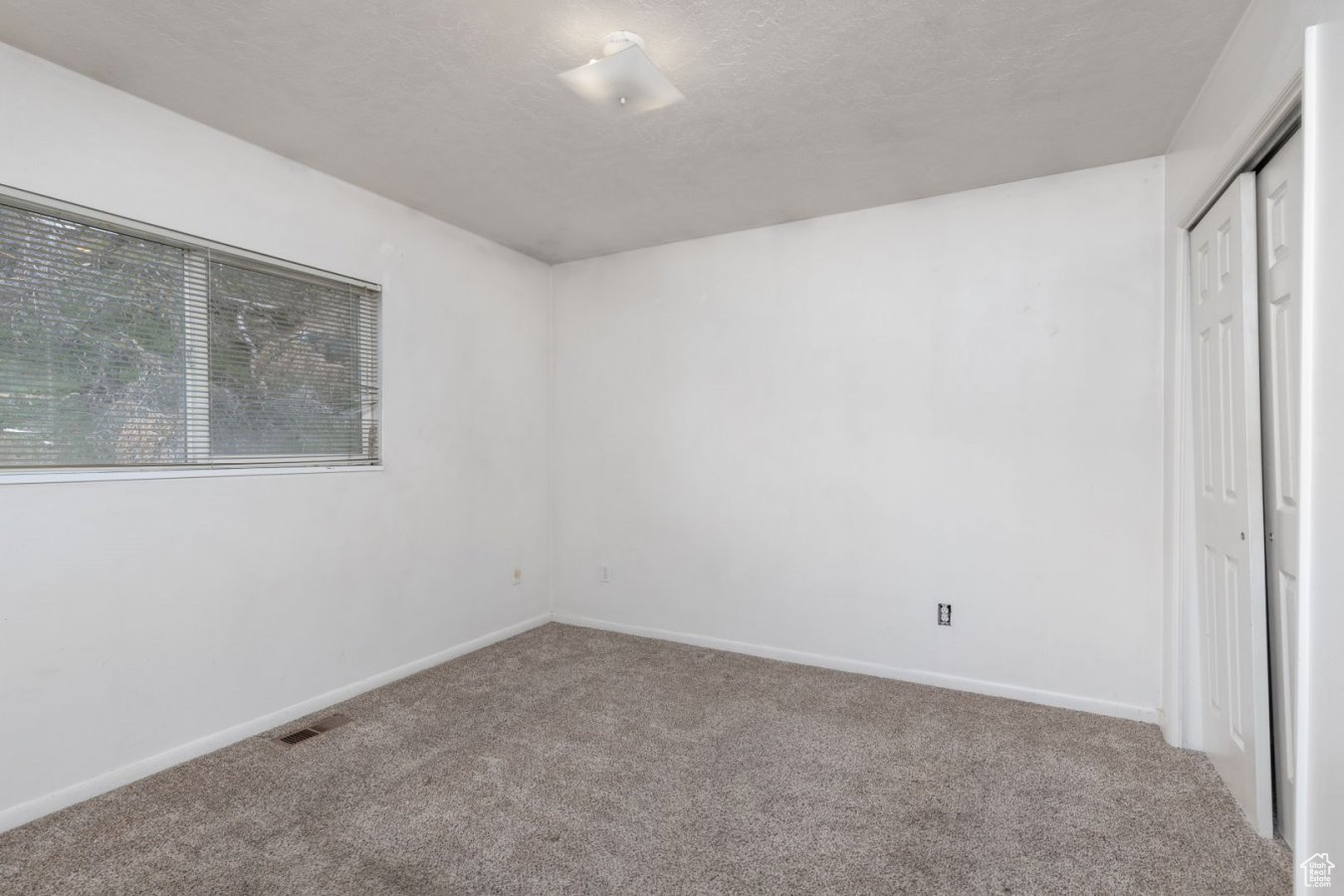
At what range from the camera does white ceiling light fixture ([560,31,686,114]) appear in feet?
6.52

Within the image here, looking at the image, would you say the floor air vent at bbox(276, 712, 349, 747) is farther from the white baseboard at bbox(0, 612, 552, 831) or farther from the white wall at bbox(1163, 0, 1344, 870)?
the white wall at bbox(1163, 0, 1344, 870)

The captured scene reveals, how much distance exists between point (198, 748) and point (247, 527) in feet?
2.78

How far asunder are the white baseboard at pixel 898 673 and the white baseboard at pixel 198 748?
1028mm

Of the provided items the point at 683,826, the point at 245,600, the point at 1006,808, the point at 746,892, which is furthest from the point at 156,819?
the point at 1006,808

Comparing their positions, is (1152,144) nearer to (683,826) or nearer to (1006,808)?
(1006,808)

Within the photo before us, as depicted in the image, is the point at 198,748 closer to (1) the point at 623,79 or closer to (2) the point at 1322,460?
(1) the point at 623,79

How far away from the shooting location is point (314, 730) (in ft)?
9.07

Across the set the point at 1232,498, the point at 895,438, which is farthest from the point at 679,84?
the point at 1232,498

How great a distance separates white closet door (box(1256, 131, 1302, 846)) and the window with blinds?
11.5 ft

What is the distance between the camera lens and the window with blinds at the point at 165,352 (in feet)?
7.10

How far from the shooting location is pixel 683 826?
207 cm

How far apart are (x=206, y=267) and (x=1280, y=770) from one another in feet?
13.3

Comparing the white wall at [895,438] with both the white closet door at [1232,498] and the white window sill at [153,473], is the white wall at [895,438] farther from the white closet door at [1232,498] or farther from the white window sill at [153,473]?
the white window sill at [153,473]

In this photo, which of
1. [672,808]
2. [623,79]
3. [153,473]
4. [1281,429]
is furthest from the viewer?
[153,473]
